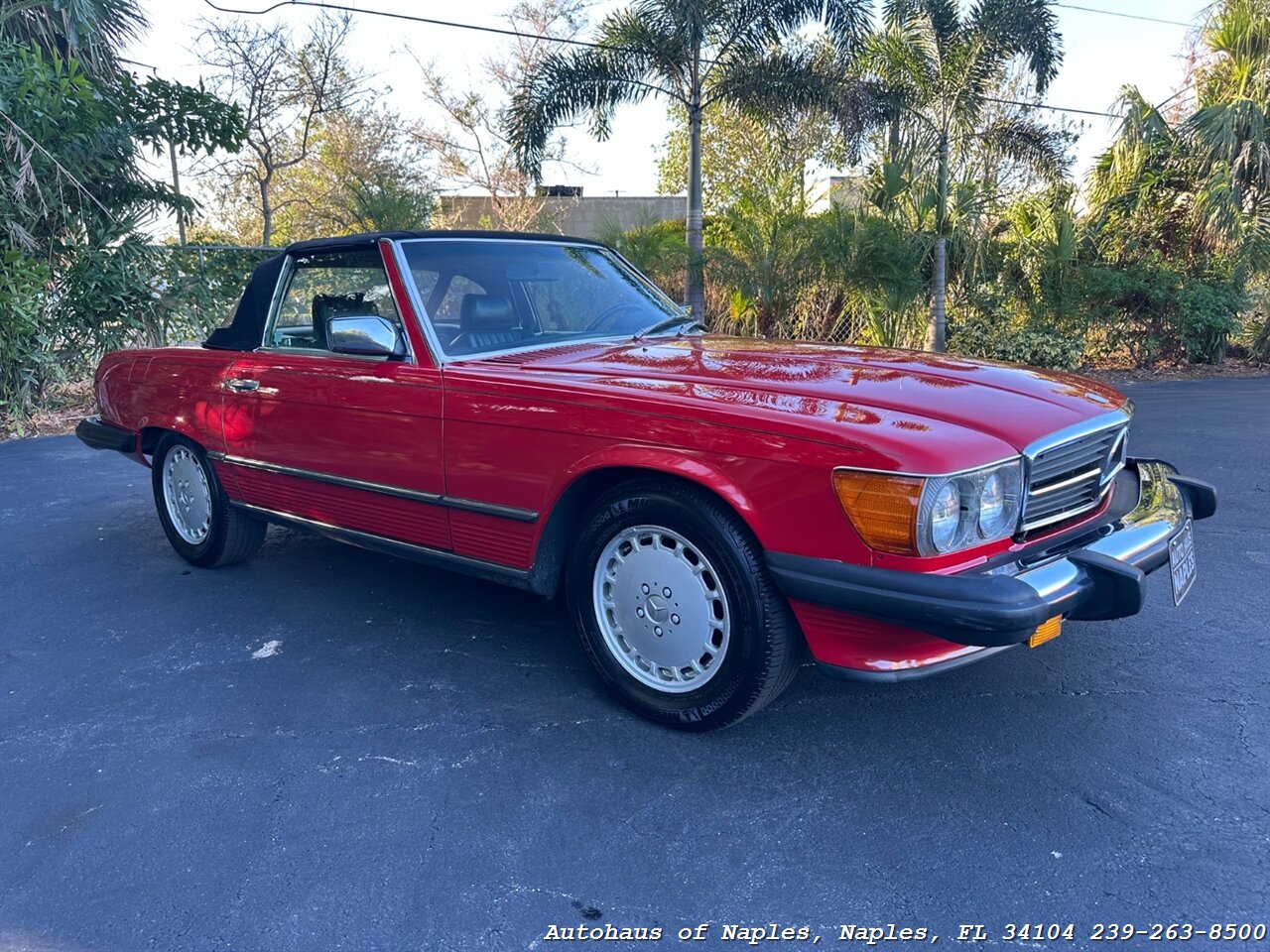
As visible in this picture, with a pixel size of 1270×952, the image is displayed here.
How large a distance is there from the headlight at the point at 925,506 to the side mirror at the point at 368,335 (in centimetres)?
190

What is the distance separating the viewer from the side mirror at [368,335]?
140 inches

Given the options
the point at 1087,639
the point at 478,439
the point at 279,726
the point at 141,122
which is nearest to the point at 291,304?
the point at 478,439

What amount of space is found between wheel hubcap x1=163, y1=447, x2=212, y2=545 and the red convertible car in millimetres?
304

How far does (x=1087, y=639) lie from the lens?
12.2 feet

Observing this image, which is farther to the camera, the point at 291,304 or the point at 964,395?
the point at 291,304

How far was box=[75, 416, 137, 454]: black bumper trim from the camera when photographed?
519 cm

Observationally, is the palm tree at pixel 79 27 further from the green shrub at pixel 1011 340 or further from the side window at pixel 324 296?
the green shrub at pixel 1011 340

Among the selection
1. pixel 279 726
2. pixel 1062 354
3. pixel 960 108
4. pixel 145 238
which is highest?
pixel 960 108

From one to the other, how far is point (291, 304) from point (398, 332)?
103 cm

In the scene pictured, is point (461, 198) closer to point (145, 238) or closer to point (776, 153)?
point (776, 153)

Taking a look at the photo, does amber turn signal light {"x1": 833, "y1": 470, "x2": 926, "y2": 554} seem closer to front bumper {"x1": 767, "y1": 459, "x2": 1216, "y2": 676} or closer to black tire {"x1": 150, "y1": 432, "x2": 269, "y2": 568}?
front bumper {"x1": 767, "y1": 459, "x2": 1216, "y2": 676}

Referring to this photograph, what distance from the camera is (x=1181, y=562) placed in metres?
3.08


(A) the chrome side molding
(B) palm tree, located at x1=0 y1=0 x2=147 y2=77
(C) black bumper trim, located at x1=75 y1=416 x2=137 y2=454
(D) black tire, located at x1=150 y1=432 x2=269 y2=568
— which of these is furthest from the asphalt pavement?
(B) palm tree, located at x1=0 y1=0 x2=147 y2=77

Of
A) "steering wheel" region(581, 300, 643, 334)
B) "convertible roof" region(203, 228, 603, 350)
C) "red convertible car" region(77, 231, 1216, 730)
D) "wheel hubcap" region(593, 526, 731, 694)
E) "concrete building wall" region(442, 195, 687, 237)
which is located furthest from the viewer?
"concrete building wall" region(442, 195, 687, 237)
